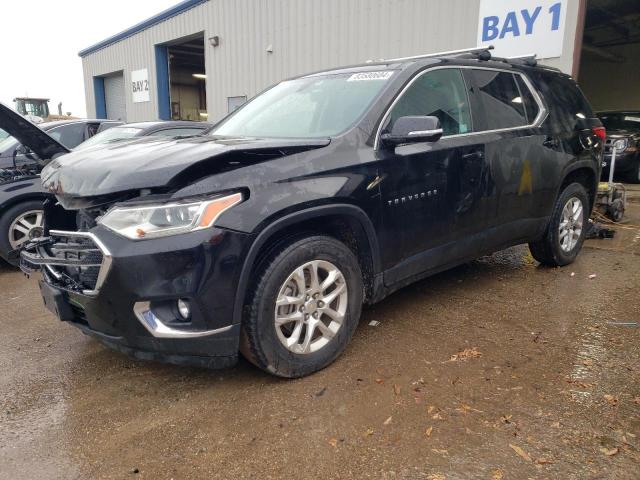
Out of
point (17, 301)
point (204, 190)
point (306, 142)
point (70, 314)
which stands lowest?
point (17, 301)

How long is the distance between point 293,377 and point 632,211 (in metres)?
7.49

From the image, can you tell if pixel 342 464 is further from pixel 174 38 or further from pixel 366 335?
pixel 174 38

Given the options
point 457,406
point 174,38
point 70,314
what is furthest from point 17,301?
point 174,38

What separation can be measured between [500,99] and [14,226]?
476 cm

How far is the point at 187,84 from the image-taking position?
26.5 metres

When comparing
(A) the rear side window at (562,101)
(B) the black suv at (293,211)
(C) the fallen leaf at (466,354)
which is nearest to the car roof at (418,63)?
(B) the black suv at (293,211)

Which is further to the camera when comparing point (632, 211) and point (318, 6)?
point (318, 6)

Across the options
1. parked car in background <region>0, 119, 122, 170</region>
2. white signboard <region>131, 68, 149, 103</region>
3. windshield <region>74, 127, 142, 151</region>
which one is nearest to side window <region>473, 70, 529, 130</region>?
windshield <region>74, 127, 142, 151</region>

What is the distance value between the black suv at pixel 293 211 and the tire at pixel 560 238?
52cm

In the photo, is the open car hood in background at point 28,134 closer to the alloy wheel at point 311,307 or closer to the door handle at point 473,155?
the alloy wheel at point 311,307

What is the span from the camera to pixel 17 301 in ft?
13.9

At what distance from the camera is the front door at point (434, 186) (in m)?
3.02

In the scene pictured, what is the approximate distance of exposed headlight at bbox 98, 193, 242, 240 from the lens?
224cm

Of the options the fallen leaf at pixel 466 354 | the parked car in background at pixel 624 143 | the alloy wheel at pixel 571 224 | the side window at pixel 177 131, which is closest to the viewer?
the fallen leaf at pixel 466 354
